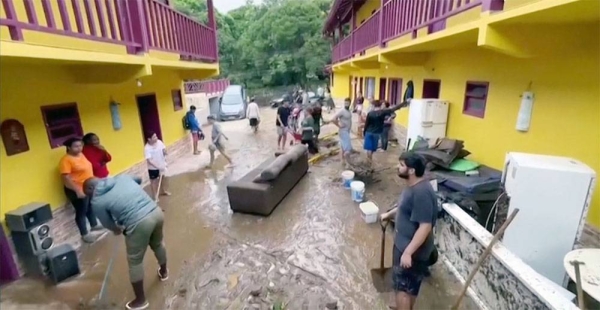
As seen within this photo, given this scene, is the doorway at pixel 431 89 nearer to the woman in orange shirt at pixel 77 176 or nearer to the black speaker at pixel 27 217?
the woman in orange shirt at pixel 77 176

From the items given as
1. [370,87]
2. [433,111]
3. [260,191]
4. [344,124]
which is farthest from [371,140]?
[370,87]

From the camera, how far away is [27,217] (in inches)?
148

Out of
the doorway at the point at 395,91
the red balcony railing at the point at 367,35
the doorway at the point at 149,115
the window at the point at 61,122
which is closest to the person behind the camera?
the window at the point at 61,122

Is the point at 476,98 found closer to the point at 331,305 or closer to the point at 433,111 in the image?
the point at 433,111

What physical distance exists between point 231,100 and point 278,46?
13.2m

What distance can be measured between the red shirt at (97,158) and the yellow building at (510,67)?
5.81 meters

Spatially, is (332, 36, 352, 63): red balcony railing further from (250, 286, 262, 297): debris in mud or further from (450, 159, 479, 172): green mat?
(250, 286, 262, 297): debris in mud

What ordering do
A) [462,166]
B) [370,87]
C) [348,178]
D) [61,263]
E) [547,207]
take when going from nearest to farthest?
[547,207] < [61,263] < [462,166] < [348,178] < [370,87]

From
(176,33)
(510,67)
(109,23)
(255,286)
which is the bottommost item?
(255,286)

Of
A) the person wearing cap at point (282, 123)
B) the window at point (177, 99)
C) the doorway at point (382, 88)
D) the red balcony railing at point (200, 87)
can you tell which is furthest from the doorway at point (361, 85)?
the red balcony railing at point (200, 87)

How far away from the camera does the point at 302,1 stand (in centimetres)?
2983

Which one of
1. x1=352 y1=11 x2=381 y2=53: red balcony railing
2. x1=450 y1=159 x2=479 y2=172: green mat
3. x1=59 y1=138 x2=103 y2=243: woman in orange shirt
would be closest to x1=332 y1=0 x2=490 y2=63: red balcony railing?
x1=352 y1=11 x2=381 y2=53: red balcony railing

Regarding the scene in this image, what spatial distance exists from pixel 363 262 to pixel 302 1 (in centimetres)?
3052

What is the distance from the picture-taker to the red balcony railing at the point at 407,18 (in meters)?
4.58
